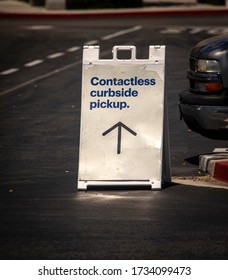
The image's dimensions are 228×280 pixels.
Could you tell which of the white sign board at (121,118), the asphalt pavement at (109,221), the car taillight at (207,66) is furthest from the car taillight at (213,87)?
the asphalt pavement at (109,221)

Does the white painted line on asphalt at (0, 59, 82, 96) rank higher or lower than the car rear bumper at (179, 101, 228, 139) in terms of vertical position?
lower

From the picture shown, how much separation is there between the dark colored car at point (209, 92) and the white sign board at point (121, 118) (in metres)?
0.84

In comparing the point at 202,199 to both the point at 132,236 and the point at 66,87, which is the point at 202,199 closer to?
the point at 132,236

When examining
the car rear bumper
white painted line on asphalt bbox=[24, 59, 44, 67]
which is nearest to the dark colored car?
the car rear bumper

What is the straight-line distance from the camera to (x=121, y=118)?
1209cm

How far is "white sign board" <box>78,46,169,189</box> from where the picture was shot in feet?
39.4

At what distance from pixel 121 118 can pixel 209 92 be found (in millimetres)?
1165

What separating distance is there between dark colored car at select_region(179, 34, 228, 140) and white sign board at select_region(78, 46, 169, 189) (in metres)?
0.84

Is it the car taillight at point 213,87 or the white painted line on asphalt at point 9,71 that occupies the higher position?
the car taillight at point 213,87

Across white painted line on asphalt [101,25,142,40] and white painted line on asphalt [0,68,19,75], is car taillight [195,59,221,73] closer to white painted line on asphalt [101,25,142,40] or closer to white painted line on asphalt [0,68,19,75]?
white painted line on asphalt [0,68,19,75]

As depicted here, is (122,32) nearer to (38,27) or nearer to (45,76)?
(38,27)

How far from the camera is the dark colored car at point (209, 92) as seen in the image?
1273cm

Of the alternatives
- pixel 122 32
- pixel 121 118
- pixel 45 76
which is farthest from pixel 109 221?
pixel 122 32

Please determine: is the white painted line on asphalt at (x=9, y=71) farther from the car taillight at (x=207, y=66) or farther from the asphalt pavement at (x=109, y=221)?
the car taillight at (x=207, y=66)
